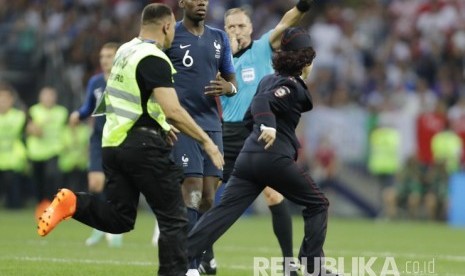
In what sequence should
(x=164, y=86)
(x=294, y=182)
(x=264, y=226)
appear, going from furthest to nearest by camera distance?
1. (x=264, y=226)
2. (x=294, y=182)
3. (x=164, y=86)

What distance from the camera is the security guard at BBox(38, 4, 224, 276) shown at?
9.22 meters

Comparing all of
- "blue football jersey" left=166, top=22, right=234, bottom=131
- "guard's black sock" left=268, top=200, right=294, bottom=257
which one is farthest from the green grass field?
"blue football jersey" left=166, top=22, right=234, bottom=131

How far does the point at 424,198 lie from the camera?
25891mm

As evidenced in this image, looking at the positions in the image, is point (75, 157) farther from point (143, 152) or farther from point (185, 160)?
point (143, 152)

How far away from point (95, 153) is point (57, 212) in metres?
6.98

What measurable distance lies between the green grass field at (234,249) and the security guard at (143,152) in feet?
6.72

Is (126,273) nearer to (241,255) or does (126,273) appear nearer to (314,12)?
(241,255)

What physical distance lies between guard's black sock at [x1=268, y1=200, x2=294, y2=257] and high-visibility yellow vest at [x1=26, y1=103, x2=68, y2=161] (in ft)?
41.4

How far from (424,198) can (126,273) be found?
1533 cm

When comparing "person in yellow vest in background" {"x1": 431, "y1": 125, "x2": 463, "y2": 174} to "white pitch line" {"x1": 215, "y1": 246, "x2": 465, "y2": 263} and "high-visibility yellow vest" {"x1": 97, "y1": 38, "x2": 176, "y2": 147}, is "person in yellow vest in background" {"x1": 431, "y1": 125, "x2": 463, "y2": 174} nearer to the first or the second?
"white pitch line" {"x1": 215, "y1": 246, "x2": 465, "y2": 263}

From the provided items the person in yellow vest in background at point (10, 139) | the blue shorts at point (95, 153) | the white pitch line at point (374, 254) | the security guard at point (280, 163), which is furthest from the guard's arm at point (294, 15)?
the person in yellow vest in background at point (10, 139)

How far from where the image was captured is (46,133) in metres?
24.2

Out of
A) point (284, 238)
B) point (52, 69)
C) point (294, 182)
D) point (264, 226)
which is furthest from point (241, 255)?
point (52, 69)

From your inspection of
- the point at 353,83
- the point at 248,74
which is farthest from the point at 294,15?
the point at 353,83
